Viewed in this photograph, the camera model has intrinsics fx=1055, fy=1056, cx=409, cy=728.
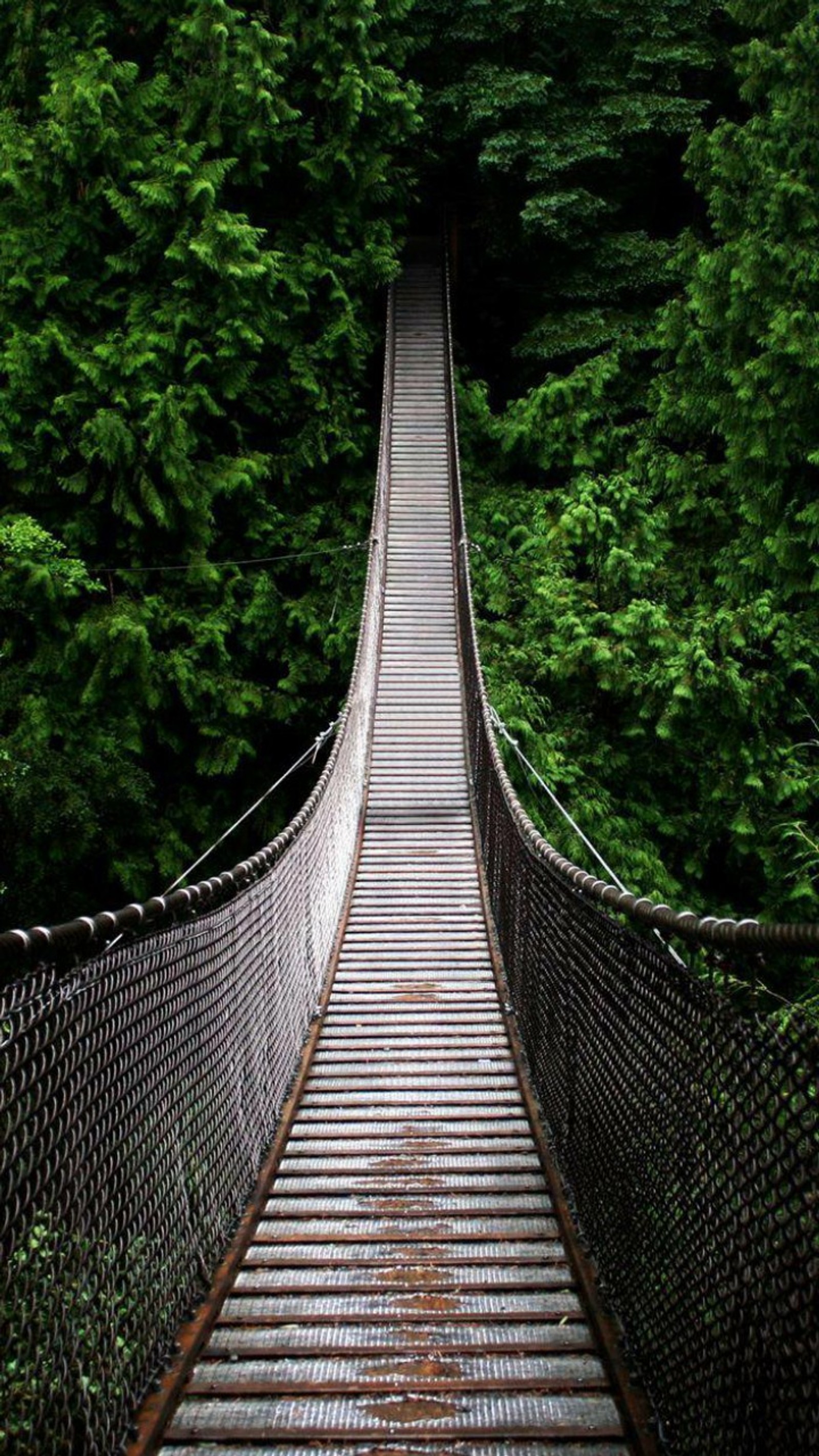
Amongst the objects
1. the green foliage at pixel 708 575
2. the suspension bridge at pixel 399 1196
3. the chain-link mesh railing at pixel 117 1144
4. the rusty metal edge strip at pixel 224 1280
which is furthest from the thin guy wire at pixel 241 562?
the chain-link mesh railing at pixel 117 1144

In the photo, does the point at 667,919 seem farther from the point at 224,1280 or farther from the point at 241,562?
the point at 241,562

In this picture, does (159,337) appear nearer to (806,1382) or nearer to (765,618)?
(765,618)

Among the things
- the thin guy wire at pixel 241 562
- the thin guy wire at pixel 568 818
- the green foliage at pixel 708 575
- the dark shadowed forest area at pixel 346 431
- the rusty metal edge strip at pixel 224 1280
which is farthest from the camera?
the thin guy wire at pixel 241 562

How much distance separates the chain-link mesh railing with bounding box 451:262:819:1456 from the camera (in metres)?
1.45

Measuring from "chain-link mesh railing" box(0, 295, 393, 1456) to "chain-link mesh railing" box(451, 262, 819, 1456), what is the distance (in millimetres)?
965

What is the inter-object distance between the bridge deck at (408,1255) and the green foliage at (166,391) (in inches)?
163

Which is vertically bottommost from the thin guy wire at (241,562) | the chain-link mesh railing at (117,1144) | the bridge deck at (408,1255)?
the bridge deck at (408,1255)

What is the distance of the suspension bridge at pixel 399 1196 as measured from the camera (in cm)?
163

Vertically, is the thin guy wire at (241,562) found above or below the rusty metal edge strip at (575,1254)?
above

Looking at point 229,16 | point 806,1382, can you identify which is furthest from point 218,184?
point 806,1382

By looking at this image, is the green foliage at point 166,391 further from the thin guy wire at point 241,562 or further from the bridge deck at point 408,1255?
the bridge deck at point 408,1255

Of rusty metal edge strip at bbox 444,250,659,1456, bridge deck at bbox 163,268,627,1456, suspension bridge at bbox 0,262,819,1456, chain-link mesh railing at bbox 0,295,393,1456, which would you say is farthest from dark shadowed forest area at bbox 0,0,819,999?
chain-link mesh railing at bbox 0,295,393,1456

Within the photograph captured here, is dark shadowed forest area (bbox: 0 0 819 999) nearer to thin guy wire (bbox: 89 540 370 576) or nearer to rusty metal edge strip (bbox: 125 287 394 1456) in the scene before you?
thin guy wire (bbox: 89 540 370 576)

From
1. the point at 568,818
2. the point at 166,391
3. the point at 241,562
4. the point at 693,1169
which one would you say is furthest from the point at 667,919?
the point at 241,562
